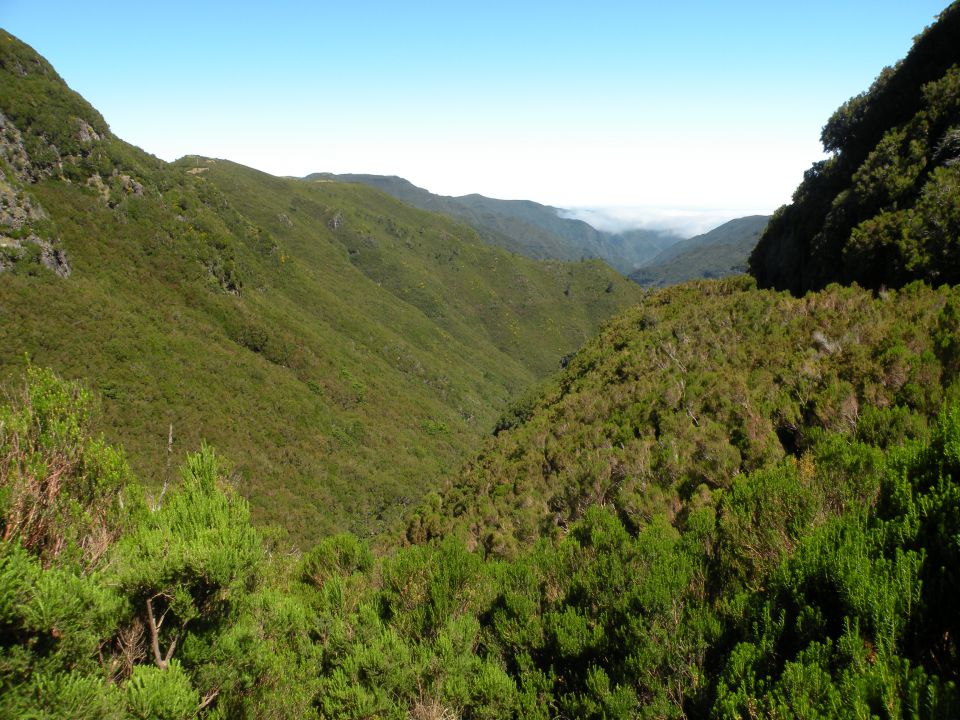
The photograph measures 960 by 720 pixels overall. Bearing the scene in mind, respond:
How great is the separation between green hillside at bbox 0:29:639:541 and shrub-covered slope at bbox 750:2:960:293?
61.8 metres

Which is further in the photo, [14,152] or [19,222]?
[14,152]

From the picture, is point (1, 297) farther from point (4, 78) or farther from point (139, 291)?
point (4, 78)

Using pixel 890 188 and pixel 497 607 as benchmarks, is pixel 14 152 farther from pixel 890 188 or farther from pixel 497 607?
pixel 890 188

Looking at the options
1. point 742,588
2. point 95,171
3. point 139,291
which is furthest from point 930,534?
point 95,171

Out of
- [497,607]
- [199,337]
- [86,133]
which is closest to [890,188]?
[497,607]

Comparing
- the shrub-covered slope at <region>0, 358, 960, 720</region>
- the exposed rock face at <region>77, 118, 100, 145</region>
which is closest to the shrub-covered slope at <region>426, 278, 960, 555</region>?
the shrub-covered slope at <region>0, 358, 960, 720</region>

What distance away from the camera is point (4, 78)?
76.2 m

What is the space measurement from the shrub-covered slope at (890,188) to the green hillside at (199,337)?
61.8 meters

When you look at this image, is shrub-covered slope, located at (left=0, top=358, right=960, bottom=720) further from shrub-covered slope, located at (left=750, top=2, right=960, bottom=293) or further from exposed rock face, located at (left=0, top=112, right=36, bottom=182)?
exposed rock face, located at (left=0, top=112, right=36, bottom=182)

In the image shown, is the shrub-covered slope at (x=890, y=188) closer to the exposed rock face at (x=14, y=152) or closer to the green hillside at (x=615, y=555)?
the green hillside at (x=615, y=555)

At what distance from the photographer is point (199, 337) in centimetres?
7381

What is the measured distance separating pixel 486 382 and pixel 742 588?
13249 cm

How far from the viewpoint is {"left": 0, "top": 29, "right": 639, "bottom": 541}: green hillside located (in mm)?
57656

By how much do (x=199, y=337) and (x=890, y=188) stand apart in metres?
82.8
